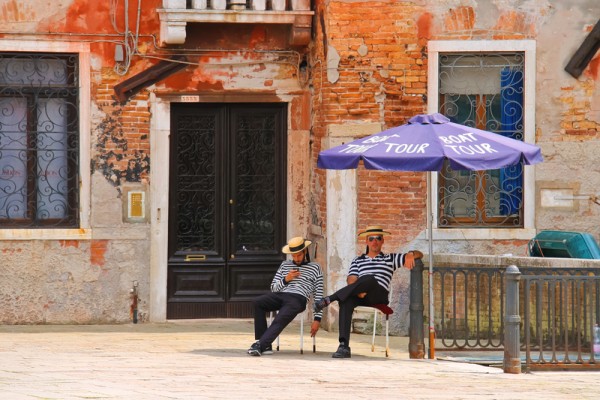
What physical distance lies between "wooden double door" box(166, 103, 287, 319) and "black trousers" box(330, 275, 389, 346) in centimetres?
383

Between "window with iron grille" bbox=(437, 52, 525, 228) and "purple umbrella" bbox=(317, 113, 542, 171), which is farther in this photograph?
"window with iron grille" bbox=(437, 52, 525, 228)

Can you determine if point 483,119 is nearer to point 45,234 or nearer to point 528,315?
point 528,315

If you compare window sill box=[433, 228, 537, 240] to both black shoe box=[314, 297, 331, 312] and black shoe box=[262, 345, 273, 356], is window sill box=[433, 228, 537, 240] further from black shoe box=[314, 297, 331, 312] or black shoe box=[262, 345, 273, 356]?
black shoe box=[262, 345, 273, 356]

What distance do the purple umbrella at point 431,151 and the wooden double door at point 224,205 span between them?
3869 mm

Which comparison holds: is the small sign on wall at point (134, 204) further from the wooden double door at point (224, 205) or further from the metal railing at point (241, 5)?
the metal railing at point (241, 5)

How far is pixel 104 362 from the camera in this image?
13.4 m

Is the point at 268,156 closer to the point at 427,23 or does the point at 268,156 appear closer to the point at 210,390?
the point at 427,23

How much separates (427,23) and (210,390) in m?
7.00

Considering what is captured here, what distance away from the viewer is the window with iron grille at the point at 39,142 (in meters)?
17.4

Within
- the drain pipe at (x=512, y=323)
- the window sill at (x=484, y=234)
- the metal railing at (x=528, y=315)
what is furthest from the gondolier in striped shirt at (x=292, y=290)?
the window sill at (x=484, y=234)

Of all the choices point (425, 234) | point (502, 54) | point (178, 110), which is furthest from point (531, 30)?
point (178, 110)

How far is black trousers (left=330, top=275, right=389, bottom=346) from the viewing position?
560 inches

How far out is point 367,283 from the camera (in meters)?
14.4

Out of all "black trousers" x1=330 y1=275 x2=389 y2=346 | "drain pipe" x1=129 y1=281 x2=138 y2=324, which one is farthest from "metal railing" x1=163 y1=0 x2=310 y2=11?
"black trousers" x1=330 y1=275 x2=389 y2=346
